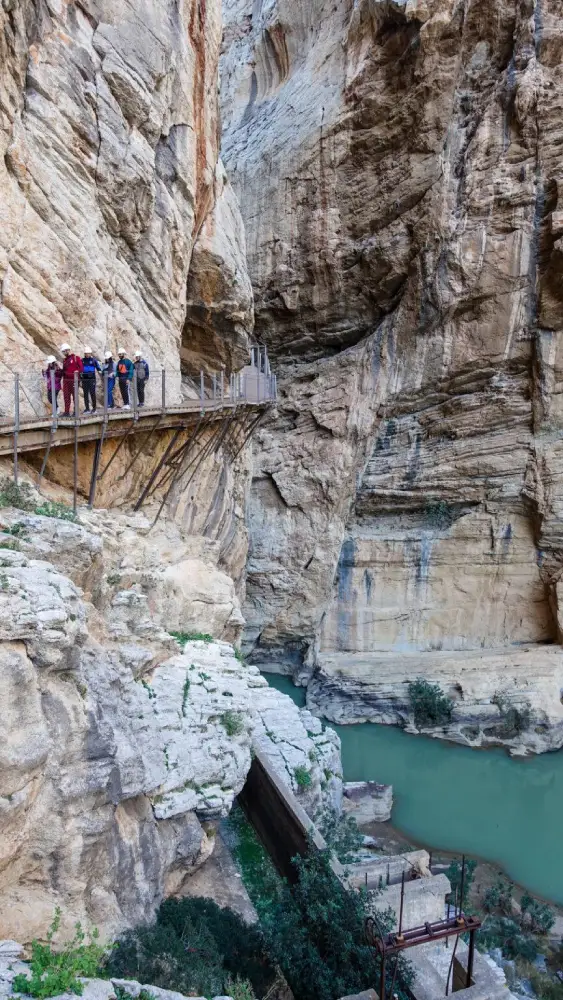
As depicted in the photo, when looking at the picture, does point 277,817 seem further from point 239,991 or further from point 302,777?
point 239,991

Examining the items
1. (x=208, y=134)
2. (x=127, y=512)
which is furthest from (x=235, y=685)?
(x=208, y=134)

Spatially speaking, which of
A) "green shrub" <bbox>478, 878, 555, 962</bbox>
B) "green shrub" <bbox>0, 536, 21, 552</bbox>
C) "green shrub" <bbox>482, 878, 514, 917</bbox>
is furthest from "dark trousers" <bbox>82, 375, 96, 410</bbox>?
"green shrub" <bbox>482, 878, 514, 917</bbox>

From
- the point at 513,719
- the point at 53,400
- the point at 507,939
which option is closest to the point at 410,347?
the point at 513,719

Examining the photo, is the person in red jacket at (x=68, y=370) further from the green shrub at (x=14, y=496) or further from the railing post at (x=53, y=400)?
the green shrub at (x=14, y=496)

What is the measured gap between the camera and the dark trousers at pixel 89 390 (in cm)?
816

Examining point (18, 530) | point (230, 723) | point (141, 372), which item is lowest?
point (230, 723)

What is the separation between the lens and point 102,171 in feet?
30.1

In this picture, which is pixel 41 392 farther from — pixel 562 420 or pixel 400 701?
pixel 562 420

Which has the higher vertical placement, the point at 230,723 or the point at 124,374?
the point at 124,374

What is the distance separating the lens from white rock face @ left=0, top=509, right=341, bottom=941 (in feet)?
14.7

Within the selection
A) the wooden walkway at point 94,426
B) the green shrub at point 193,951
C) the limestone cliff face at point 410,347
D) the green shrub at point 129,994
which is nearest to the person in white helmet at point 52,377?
the wooden walkway at point 94,426

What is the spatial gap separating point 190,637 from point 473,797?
897 cm

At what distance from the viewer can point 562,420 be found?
17000 mm

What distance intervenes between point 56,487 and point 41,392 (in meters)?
1.33
